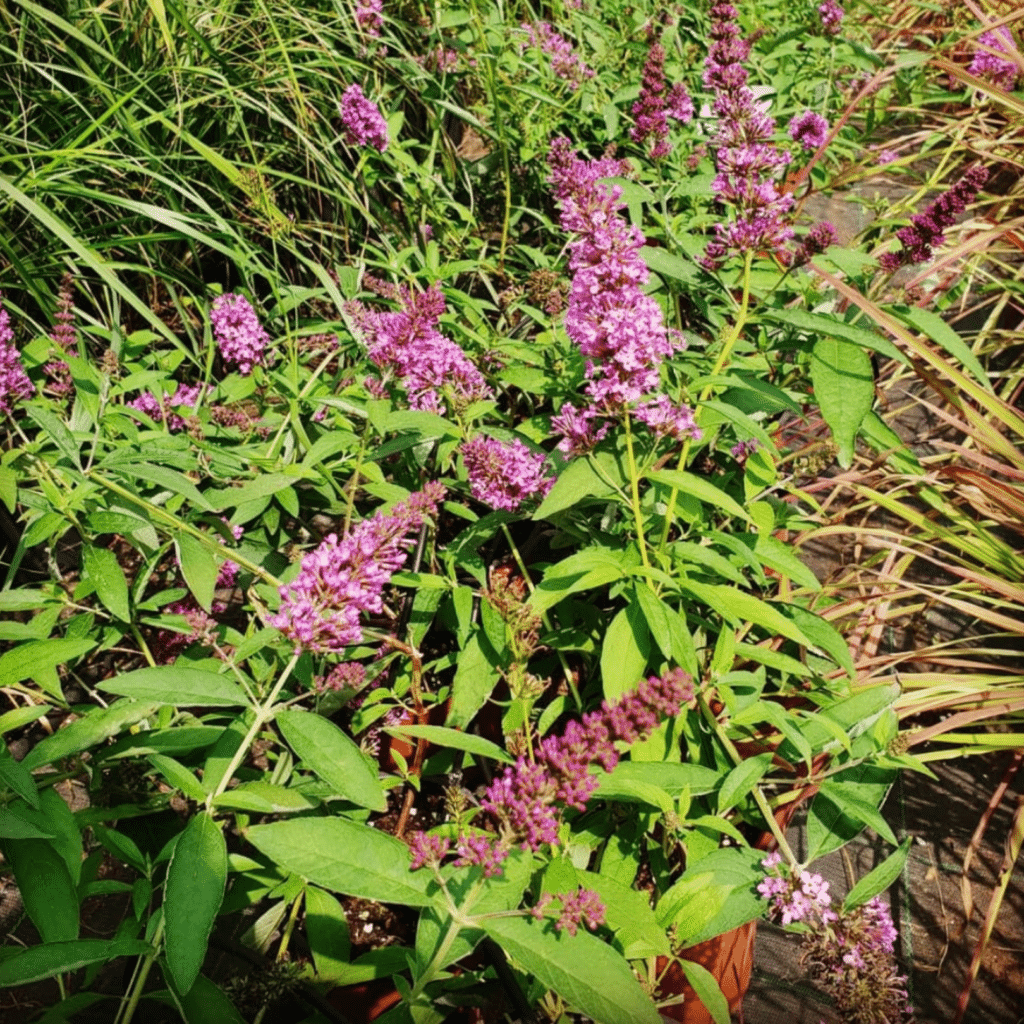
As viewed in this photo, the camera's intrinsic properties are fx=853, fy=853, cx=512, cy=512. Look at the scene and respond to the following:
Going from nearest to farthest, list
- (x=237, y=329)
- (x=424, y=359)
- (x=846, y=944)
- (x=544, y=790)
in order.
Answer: (x=544, y=790) → (x=846, y=944) → (x=424, y=359) → (x=237, y=329)

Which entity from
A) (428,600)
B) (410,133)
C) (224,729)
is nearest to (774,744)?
(428,600)

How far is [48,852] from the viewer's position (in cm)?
102

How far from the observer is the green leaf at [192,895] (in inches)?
33.0

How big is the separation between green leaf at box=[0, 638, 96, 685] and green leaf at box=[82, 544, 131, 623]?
150mm

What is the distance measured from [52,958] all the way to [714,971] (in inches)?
37.5

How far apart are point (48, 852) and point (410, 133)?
10.0 feet

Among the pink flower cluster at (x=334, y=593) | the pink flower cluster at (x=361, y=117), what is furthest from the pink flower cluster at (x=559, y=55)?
the pink flower cluster at (x=334, y=593)

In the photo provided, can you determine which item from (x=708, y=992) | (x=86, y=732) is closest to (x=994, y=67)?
(x=708, y=992)

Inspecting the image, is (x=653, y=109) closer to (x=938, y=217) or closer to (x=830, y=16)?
(x=938, y=217)

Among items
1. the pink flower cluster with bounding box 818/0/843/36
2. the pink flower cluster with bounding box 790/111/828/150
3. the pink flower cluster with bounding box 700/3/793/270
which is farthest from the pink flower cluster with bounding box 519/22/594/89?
the pink flower cluster with bounding box 700/3/793/270

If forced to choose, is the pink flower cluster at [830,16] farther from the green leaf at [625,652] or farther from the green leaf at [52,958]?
the green leaf at [52,958]

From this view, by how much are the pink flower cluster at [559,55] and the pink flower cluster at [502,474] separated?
208 cm

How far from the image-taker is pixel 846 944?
3.55 ft

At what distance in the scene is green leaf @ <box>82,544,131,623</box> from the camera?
1.37m
